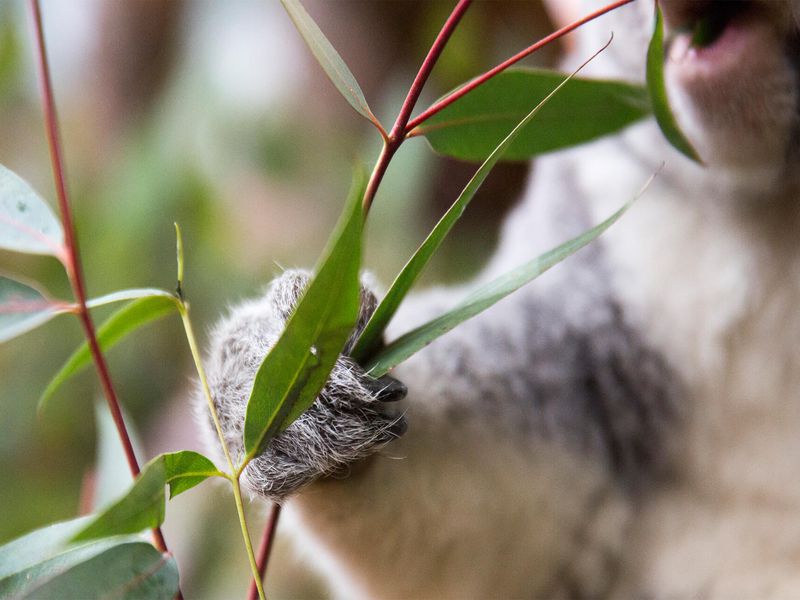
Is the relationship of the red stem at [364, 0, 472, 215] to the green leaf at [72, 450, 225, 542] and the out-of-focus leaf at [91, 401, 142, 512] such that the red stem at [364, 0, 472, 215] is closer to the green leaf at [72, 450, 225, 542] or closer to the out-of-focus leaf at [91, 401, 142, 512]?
the green leaf at [72, 450, 225, 542]

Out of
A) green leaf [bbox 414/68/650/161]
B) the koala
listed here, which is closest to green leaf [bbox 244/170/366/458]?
green leaf [bbox 414/68/650/161]

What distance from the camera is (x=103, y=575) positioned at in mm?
577

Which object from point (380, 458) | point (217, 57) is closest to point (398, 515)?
point (380, 458)

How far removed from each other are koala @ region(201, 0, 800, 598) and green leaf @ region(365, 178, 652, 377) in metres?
0.31

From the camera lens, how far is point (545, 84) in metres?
0.80

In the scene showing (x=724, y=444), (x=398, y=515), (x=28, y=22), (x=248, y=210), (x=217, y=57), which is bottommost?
(x=724, y=444)

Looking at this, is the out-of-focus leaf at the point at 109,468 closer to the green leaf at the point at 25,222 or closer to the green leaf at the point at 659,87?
the green leaf at the point at 25,222

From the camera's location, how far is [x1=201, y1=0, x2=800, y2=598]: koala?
1062 mm

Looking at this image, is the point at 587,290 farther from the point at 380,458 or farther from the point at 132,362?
the point at 132,362

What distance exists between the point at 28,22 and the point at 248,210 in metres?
0.89

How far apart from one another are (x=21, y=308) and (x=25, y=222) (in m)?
0.07

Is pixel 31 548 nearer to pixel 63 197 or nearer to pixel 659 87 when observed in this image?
pixel 63 197

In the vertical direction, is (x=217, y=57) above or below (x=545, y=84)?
above

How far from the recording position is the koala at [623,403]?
1.06 m
